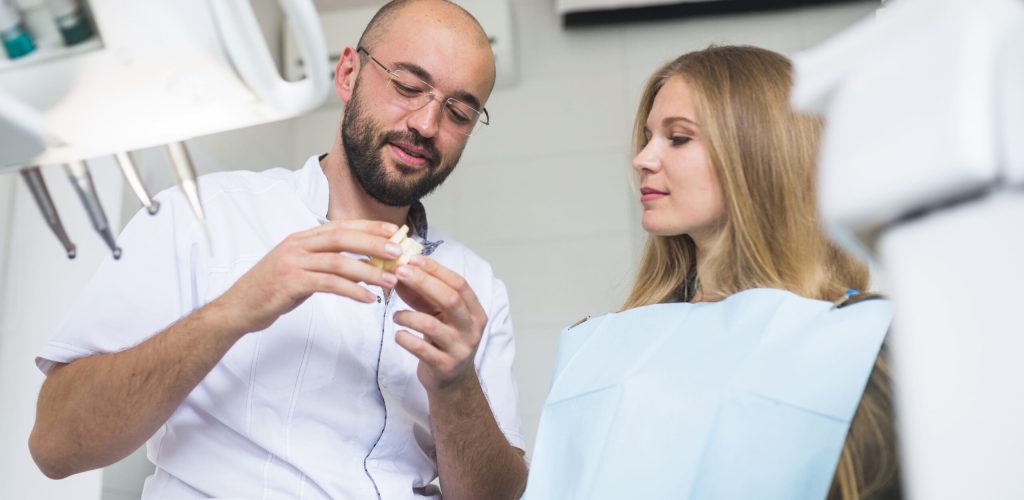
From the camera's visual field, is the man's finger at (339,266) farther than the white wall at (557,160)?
No

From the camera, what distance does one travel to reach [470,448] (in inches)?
65.4

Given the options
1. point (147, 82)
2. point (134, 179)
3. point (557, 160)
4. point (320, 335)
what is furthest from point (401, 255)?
point (557, 160)

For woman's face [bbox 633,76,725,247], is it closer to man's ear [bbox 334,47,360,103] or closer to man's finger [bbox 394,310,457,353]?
man's finger [bbox 394,310,457,353]

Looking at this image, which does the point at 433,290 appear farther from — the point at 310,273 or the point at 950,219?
the point at 950,219

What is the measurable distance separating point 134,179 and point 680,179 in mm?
1023

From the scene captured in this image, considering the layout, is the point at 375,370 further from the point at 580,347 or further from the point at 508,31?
the point at 508,31

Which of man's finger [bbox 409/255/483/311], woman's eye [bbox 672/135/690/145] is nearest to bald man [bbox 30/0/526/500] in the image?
man's finger [bbox 409/255/483/311]

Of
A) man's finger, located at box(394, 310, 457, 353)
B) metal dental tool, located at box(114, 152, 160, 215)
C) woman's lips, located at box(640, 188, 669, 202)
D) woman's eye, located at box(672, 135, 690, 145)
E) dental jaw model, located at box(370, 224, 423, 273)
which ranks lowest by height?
man's finger, located at box(394, 310, 457, 353)

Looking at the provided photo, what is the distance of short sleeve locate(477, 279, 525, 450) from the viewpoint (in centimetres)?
188

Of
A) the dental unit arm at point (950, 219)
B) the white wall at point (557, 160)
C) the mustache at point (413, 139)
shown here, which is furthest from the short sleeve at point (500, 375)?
the dental unit arm at point (950, 219)

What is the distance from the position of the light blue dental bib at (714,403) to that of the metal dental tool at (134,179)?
0.80 metres

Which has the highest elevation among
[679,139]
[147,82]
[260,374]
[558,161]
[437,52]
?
[147,82]

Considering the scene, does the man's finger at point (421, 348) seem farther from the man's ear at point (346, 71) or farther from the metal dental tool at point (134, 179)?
the man's ear at point (346, 71)

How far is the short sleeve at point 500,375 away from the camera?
6.18ft
